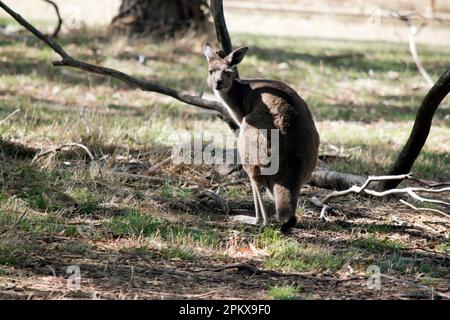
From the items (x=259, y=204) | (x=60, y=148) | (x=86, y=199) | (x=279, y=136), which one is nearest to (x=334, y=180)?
(x=259, y=204)

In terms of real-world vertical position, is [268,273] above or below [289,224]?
below

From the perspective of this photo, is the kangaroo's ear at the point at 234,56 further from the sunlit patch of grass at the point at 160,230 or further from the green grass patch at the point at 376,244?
the green grass patch at the point at 376,244

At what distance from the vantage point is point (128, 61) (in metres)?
12.9

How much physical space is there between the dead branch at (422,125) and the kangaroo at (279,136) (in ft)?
2.99

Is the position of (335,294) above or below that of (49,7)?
below

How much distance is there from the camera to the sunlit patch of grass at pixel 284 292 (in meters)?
4.59

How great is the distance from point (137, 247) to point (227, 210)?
1.22 metres

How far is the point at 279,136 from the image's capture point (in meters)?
5.94

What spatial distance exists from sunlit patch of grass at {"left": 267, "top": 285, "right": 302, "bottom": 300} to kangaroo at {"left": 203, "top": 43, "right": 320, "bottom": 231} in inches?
41.9

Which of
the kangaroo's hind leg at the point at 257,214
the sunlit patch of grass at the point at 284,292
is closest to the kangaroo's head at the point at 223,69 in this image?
the kangaroo's hind leg at the point at 257,214

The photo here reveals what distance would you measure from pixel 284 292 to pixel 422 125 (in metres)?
2.48

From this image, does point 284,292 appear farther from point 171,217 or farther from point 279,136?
point 171,217
